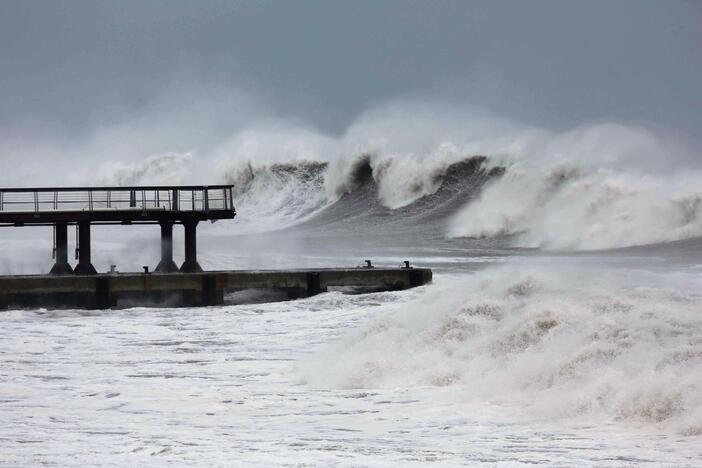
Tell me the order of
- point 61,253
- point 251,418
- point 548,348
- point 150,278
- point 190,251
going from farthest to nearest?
point 190,251, point 61,253, point 150,278, point 548,348, point 251,418

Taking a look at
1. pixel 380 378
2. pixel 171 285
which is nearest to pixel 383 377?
pixel 380 378

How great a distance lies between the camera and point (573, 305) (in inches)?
466

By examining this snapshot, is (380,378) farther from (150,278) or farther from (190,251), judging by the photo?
(190,251)

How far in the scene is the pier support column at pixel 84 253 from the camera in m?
22.2

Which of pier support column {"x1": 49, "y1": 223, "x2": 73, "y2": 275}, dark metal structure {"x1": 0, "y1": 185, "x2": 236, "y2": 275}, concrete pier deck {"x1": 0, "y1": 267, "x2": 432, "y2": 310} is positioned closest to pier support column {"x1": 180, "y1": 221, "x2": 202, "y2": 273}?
dark metal structure {"x1": 0, "y1": 185, "x2": 236, "y2": 275}

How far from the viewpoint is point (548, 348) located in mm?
10766

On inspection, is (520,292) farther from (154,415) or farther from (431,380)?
(154,415)

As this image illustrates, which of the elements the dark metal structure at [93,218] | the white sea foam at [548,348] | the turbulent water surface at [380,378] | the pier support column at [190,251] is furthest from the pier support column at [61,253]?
the white sea foam at [548,348]

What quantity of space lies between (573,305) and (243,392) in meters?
4.02

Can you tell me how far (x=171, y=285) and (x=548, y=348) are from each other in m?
12.2

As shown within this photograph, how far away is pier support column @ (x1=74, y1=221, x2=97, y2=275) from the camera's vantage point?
22.2m

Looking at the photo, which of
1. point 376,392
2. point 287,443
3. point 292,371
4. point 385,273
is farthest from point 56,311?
point 287,443

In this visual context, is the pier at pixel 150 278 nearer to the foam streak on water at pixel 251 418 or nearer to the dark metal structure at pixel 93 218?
the dark metal structure at pixel 93 218

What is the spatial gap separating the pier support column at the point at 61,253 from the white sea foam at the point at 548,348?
10.2m
